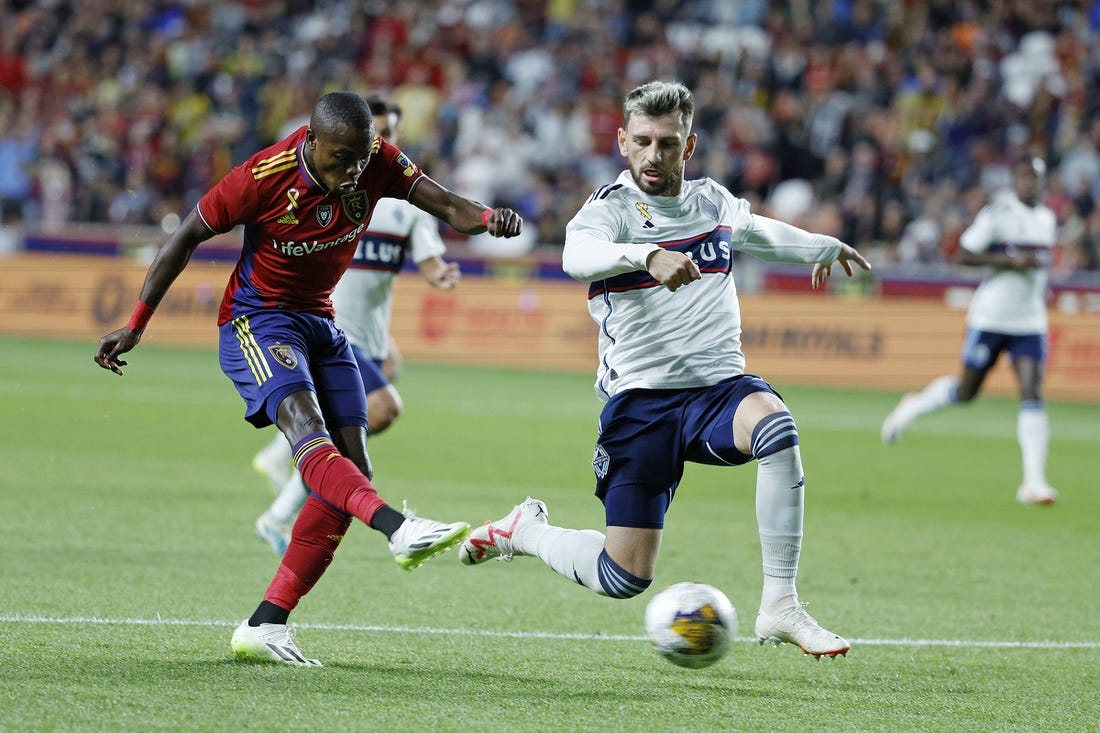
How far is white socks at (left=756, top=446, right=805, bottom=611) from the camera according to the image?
5477mm

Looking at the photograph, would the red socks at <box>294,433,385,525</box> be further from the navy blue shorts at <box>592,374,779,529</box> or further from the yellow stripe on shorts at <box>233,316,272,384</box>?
the navy blue shorts at <box>592,374,779,529</box>

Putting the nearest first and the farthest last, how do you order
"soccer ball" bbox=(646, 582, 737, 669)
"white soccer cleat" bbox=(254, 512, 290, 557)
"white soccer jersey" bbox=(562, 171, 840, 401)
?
"soccer ball" bbox=(646, 582, 737, 669)
"white soccer jersey" bbox=(562, 171, 840, 401)
"white soccer cleat" bbox=(254, 512, 290, 557)

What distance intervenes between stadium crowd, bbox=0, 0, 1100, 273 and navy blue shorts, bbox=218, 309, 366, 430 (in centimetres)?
1503

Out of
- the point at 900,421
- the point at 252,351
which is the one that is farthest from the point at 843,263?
the point at 900,421

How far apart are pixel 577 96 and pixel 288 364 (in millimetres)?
19428

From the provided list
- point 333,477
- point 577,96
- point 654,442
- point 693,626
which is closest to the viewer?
point 693,626

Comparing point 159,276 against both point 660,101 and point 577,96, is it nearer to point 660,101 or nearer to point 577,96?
point 660,101

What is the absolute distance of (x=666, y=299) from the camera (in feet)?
18.8

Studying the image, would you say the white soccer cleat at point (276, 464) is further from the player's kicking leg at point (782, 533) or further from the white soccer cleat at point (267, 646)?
the player's kicking leg at point (782, 533)

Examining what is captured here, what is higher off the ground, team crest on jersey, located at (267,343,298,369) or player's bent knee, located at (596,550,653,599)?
team crest on jersey, located at (267,343,298,369)

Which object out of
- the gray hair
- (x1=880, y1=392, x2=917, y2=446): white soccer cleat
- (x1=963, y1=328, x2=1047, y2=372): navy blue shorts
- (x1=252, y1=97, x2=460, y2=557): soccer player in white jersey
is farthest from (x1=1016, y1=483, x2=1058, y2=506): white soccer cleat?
the gray hair

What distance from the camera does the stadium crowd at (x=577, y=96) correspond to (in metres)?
21.4

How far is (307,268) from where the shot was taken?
19.1 ft

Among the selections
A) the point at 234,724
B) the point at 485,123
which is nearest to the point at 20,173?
the point at 485,123
